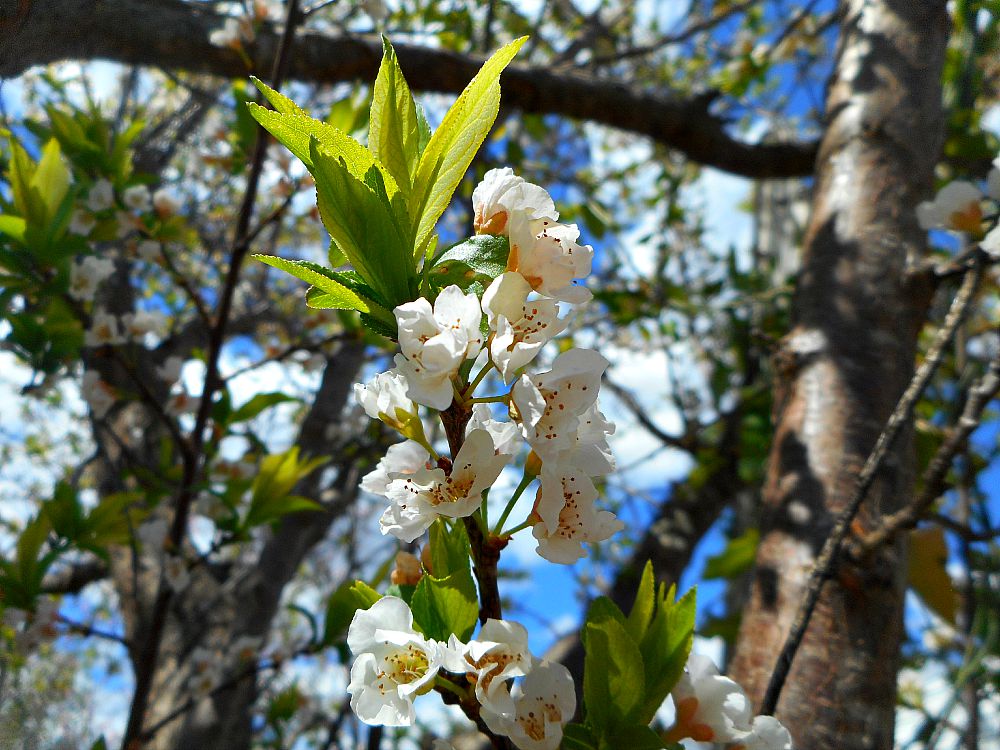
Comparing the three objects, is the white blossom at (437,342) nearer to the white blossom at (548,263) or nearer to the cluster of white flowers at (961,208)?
the white blossom at (548,263)

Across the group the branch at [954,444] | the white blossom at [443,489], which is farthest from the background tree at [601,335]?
the white blossom at [443,489]

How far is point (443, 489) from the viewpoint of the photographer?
0.50 m

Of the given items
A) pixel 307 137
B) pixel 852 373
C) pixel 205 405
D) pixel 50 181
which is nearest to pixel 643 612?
pixel 307 137

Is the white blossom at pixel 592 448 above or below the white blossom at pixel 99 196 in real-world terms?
below

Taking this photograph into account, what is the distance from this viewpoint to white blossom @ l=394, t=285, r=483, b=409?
44 centimetres

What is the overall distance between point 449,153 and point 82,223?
1.21m

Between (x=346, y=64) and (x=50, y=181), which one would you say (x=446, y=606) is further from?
(x=346, y=64)

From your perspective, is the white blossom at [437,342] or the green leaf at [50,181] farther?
the green leaf at [50,181]

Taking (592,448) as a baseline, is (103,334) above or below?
above

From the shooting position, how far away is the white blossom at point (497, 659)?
46 cm

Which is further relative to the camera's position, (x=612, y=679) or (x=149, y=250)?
(x=149, y=250)

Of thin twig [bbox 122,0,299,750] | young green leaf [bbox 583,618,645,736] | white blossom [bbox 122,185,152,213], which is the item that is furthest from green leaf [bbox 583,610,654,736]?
white blossom [bbox 122,185,152,213]

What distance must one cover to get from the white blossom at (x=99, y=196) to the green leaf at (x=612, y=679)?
4.43ft

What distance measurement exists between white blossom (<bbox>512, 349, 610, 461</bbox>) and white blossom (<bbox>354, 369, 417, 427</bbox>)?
0.34 ft
